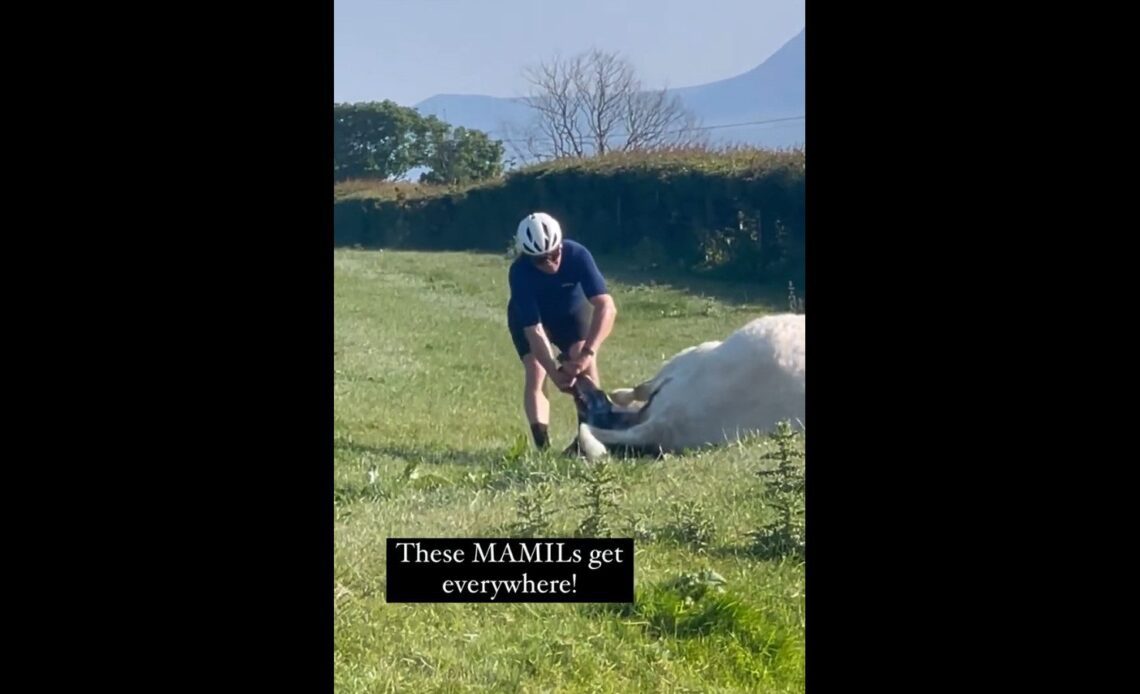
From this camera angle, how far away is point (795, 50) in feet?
16.2

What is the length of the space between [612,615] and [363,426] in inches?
40.0

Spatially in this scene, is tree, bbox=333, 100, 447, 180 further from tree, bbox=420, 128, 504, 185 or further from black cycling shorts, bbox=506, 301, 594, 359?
black cycling shorts, bbox=506, 301, 594, 359

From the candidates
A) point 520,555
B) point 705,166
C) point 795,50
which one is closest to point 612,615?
point 520,555

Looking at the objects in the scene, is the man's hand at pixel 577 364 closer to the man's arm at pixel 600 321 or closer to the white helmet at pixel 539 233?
the man's arm at pixel 600 321

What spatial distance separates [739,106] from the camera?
5.01m

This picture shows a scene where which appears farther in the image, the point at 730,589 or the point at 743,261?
the point at 743,261

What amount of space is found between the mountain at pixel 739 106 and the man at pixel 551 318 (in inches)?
14.6

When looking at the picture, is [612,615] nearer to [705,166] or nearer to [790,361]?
[790,361]

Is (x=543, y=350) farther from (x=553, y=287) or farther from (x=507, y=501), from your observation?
(x=507, y=501)

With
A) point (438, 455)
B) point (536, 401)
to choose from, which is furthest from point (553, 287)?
point (438, 455)

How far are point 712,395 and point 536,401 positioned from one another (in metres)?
0.59

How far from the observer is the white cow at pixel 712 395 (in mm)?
5086

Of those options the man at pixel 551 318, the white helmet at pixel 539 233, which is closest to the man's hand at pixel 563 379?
the man at pixel 551 318

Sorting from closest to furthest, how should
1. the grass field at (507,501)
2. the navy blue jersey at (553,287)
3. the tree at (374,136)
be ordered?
the grass field at (507,501), the tree at (374,136), the navy blue jersey at (553,287)
